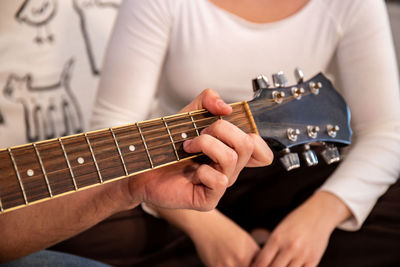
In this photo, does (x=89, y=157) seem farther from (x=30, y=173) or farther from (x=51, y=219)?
(x=51, y=219)

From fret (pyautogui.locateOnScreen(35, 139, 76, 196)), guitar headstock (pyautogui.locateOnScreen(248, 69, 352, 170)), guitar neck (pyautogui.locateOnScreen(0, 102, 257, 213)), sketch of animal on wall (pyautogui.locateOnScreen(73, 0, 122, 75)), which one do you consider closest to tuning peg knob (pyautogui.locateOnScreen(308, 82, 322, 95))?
guitar headstock (pyautogui.locateOnScreen(248, 69, 352, 170))

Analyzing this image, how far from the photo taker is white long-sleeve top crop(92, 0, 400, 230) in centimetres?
89

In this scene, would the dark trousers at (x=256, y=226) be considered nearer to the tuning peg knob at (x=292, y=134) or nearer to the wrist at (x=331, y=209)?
the wrist at (x=331, y=209)

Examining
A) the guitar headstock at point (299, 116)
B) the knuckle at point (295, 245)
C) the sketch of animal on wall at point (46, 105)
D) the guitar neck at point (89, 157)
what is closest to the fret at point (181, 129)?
the guitar neck at point (89, 157)

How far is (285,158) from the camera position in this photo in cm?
69

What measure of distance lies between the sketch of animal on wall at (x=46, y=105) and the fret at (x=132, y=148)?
70 centimetres

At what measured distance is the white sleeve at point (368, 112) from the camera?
0.88m

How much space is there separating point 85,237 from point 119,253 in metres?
0.08

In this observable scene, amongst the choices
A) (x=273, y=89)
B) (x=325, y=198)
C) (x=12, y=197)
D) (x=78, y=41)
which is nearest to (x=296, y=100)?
(x=273, y=89)

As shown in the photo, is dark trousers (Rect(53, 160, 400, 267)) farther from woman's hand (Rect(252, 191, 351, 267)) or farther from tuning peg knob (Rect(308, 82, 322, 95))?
tuning peg knob (Rect(308, 82, 322, 95))

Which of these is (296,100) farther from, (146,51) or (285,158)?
(146,51)

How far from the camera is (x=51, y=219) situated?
0.70 m

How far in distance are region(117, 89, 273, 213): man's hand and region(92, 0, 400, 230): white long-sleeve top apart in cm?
26

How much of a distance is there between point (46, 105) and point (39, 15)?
259 millimetres
